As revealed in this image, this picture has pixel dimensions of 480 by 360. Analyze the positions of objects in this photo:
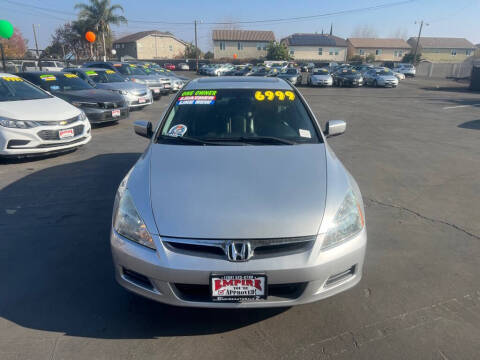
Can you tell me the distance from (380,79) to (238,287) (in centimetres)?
2708

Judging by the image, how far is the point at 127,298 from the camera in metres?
2.79

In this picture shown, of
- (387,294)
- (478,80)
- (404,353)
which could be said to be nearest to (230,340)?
(404,353)

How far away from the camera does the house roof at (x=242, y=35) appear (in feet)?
230

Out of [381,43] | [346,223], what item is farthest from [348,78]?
[381,43]

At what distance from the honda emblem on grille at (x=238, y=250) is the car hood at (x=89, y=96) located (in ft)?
27.4

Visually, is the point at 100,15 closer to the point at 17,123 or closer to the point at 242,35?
the point at 242,35

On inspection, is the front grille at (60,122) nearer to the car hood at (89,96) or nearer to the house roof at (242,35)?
the car hood at (89,96)

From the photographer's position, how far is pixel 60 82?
9.62 metres

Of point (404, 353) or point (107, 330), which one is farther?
point (107, 330)

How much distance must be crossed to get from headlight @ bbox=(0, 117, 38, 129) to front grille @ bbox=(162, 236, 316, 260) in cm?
514

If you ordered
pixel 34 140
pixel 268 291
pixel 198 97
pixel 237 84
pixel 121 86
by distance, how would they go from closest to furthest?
pixel 268 291, pixel 198 97, pixel 237 84, pixel 34 140, pixel 121 86

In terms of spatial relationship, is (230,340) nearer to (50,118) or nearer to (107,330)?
(107,330)

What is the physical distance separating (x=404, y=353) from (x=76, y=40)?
67048mm

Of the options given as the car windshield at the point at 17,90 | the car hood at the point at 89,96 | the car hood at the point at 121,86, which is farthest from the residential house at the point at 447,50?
the car windshield at the point at 17,90
